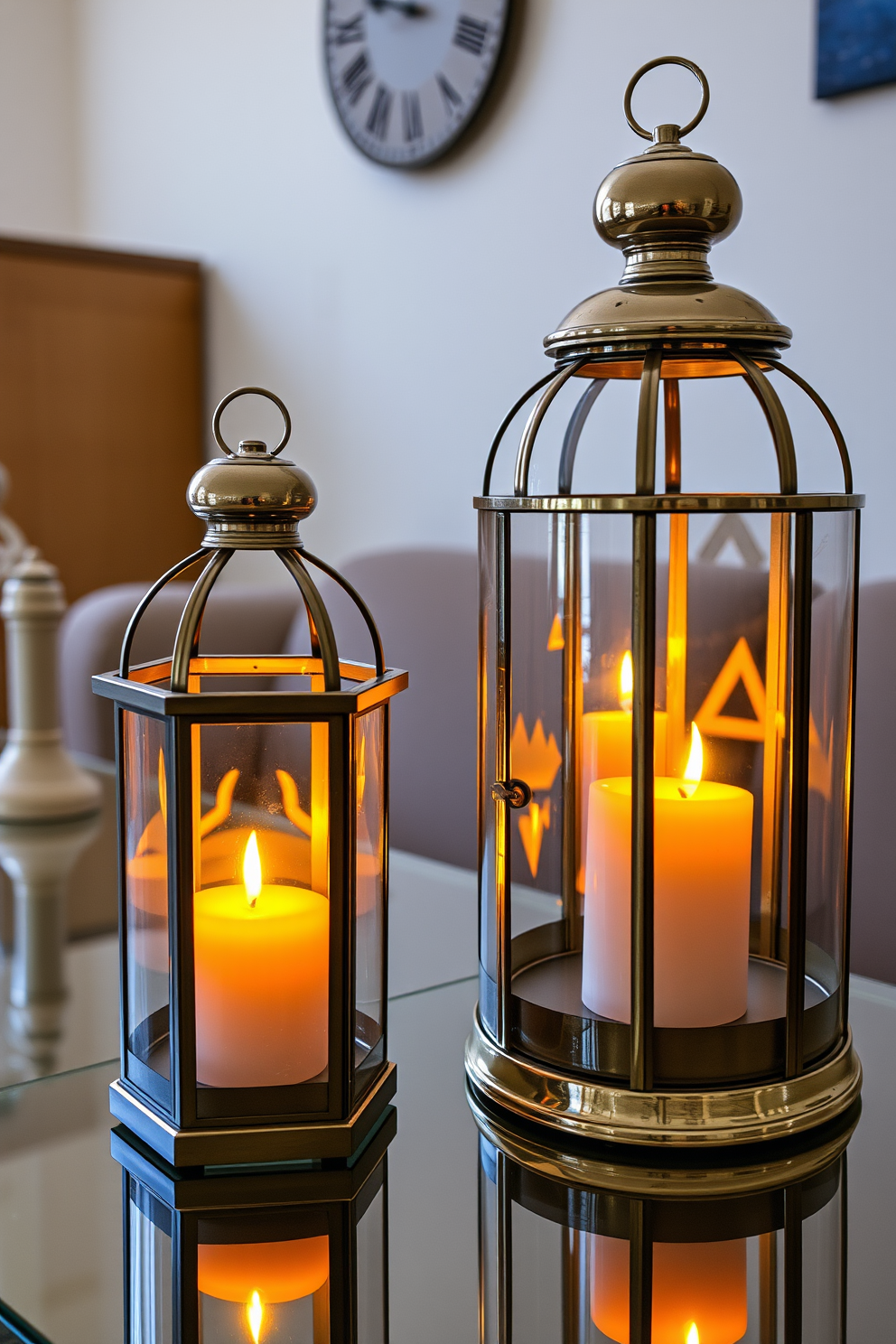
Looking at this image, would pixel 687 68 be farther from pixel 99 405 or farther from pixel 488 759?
pixel 99 405

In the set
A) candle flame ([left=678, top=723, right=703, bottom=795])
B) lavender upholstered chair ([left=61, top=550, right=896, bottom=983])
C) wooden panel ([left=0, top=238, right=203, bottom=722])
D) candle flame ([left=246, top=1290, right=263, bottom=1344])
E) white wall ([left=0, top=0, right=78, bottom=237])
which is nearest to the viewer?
candle flame ([left=246, top=1290, right=263, bottom=1344])

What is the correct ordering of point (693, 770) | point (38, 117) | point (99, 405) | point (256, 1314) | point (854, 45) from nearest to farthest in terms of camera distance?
point (256, 1314)
point (693, 770)
point (854, 45)
point (99, 405)
point (38, 117)

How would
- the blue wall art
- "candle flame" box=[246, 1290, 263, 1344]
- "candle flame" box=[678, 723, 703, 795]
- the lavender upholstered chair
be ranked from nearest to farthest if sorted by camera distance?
"candle flame" box=[246, 1290, 263, 1344] → "candle flame" box=[678, 723, 703, 795] → the lavender upholstered chair → the blue wall art

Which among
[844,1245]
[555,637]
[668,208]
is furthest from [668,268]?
[844,1245]

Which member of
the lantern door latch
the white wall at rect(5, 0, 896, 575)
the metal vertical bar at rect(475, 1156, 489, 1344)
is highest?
the white wall at rect(5, 0, 896, 575)

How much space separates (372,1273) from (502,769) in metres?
0.21

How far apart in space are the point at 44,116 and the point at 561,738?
3.23 m

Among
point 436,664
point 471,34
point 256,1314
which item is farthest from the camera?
point 471,34

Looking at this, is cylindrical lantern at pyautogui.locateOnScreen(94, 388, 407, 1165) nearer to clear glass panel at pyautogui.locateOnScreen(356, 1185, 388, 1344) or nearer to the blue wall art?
clear glass panel at pyautogui.locateOnScreen(356, 1185, 388, 1344)

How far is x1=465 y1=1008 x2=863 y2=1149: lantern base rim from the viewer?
0.49 meters

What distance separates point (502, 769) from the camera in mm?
567

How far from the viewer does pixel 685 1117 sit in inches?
19.2

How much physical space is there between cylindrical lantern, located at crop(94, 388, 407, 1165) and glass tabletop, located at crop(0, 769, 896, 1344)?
1.6 inches

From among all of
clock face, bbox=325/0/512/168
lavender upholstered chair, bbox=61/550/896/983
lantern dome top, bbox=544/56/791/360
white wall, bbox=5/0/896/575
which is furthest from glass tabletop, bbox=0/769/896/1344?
clock face, bbox=325/0/512/168
